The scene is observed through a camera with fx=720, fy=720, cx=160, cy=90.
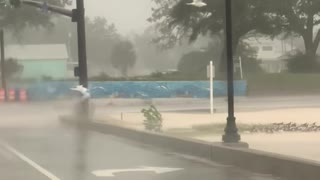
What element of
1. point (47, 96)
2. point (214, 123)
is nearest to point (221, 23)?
point (47, 96)

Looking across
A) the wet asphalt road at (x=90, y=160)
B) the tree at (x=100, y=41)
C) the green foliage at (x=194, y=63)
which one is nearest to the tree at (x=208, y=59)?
the green foliage at (x=194, y=63)

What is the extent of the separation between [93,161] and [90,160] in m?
0.21

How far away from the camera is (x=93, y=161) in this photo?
1494 centimetres

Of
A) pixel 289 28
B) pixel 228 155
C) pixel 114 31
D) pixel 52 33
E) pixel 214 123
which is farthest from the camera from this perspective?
pixel 52 33

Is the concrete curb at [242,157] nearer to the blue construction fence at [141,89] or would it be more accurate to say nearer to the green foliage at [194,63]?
the green foliage at [194,63]

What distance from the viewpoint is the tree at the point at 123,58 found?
111 feet

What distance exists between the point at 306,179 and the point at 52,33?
165 feet

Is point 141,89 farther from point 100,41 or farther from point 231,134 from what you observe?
point 231,134

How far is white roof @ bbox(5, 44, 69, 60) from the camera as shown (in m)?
52.2

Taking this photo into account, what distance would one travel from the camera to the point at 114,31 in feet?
128

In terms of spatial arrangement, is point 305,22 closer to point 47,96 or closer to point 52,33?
point 47,96

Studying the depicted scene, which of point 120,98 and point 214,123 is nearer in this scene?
point 214,123

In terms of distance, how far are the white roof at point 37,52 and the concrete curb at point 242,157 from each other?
110ft

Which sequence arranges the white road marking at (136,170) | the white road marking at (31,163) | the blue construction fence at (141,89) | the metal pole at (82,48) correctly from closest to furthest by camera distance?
the white road marking at (31,163) < the white road marking at (136,170) < the metal pole at (82,48) < the blue construction fence at (141,89)
